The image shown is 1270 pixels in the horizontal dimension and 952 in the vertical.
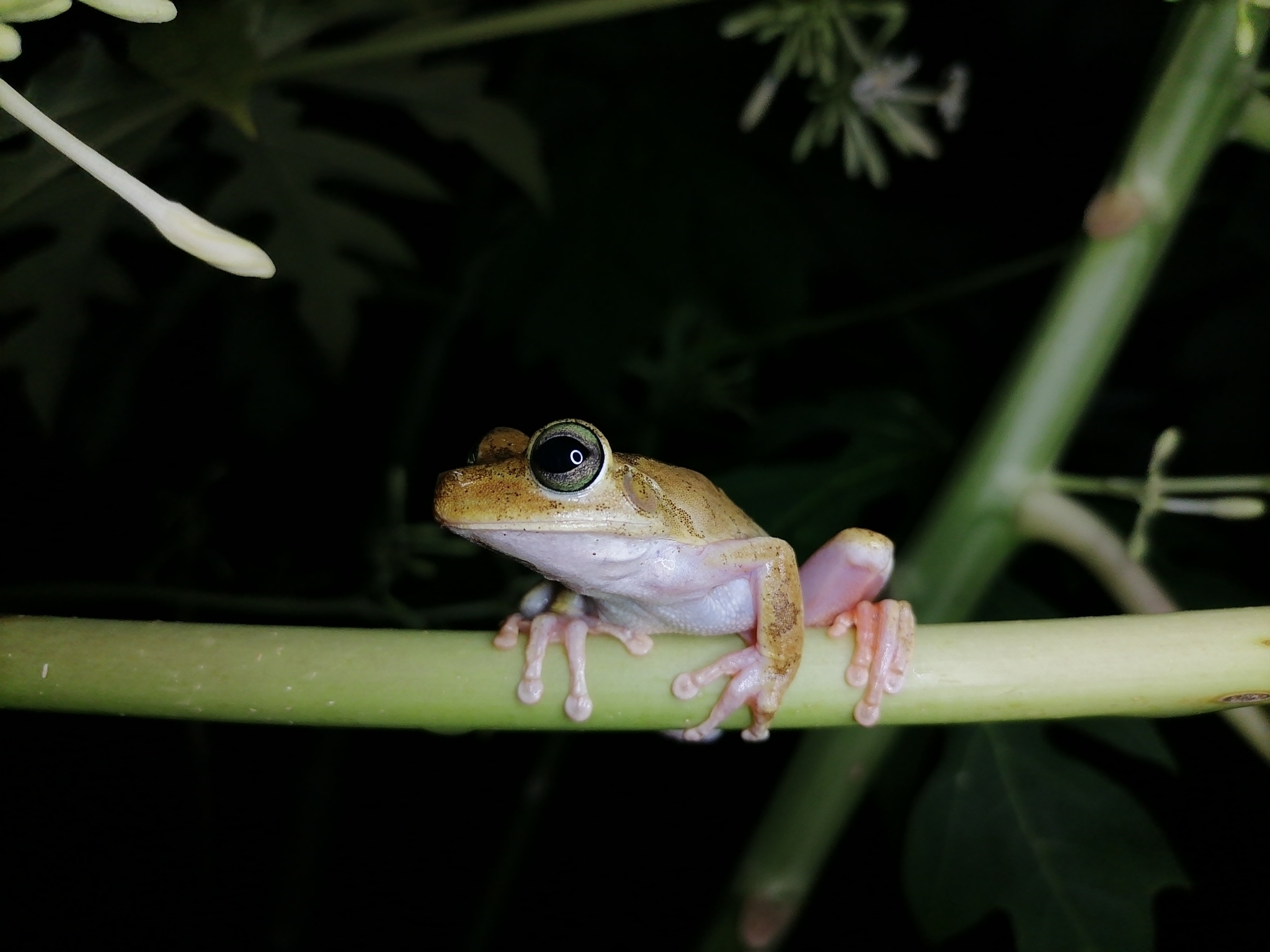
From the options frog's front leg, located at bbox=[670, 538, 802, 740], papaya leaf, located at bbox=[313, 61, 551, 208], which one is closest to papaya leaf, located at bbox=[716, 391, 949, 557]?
frog's front leg, located at bbox=[670, 538, 802, 740]

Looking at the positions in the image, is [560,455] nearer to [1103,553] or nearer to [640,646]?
[640,646]

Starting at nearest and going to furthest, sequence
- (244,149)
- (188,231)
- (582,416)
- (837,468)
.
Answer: (188,231) < (244,149) < (837,468) < (582,416)

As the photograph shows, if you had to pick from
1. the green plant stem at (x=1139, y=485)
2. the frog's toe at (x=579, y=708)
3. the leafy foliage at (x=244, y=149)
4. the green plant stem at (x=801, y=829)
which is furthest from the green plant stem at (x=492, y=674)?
the green plant stem at (x=801, y=829)

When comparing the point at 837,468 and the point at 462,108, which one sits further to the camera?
the point at 837,468

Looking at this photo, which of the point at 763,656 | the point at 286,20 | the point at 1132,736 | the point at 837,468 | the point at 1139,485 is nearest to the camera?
the point at 763,656

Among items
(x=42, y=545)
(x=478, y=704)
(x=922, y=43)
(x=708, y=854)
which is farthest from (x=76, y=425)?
(x=922, y=43)

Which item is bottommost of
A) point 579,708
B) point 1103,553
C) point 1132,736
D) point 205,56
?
point 579,708

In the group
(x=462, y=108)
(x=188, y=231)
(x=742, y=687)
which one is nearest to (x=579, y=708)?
(x=742, y=687)
